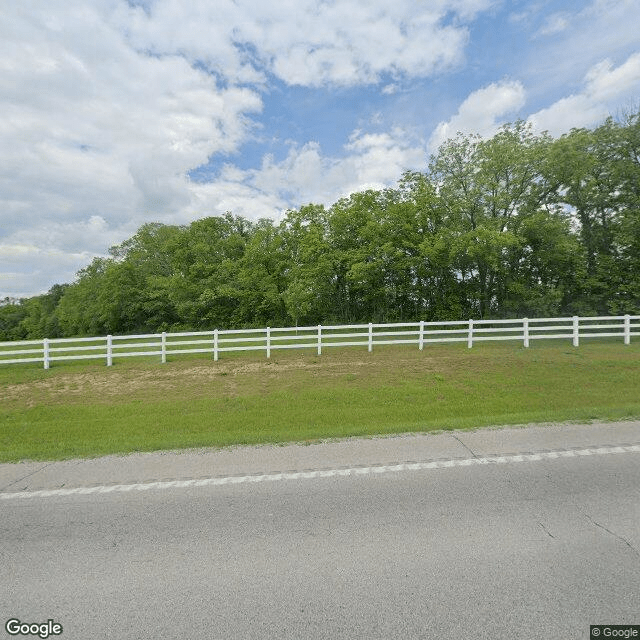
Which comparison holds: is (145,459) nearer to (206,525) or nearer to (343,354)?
(206,525)

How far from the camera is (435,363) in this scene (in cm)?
1204

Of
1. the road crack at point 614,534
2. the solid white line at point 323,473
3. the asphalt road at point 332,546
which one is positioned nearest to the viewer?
the asphalt road at point 332,546

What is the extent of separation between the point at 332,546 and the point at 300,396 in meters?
6.45

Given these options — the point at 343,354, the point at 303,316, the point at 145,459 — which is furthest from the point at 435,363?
the point at 303,316

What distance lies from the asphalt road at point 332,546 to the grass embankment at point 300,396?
151 cm

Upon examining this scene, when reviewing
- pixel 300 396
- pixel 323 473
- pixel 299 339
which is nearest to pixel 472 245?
pixel 299 339

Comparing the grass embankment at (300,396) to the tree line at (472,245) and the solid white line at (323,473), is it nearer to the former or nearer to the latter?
the solid white line at (323,473)

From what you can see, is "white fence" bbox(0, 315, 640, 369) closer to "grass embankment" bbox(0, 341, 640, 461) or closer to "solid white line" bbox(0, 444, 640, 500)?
"grass embankment" bbox(0, 341, 640, 461)

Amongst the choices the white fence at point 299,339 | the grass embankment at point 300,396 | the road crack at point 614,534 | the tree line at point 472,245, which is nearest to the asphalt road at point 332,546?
the road crack at point 614,534

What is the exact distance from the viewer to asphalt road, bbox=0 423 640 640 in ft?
7.43

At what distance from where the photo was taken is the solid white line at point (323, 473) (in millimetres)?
4203

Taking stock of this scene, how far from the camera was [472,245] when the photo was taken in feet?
67.2

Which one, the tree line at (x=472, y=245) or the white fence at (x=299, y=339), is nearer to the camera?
the white fence at (x=299, y=339)

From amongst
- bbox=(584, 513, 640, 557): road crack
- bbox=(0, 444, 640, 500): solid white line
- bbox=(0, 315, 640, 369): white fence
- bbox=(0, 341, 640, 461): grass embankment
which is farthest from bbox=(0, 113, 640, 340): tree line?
bbox=(584, 513, 640, 557): road crack
